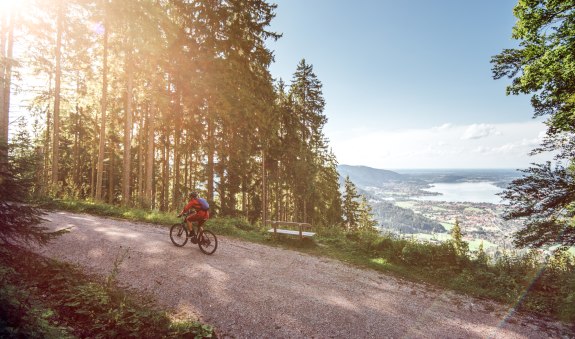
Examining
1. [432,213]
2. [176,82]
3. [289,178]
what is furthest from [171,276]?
[432,213]

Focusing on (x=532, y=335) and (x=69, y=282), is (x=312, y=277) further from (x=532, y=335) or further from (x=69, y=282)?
(x=69, y=282)

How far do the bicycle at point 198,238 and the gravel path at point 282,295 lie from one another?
0.28 meters

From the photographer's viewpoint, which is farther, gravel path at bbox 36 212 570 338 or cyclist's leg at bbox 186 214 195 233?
cyclist's leg at bbox 186 214 195 233

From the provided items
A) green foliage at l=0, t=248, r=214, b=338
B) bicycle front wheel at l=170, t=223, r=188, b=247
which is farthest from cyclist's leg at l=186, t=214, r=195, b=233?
green foliage at l=0, t=248, r=214, b=338

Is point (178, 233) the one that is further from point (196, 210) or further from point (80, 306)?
point (80, 306)

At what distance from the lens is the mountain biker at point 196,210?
389 inches

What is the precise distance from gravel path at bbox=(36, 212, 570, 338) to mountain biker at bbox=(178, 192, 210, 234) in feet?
3.30

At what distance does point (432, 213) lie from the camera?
194 m

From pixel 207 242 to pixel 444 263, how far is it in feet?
30.0

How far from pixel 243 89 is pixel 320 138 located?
15219mm

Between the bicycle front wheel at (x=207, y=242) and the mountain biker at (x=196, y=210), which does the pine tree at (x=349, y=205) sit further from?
the mountain biker at (x=196, y=210)

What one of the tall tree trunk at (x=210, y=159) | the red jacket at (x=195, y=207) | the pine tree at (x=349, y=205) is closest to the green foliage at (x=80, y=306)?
the red jacket at (x=195, y=207)

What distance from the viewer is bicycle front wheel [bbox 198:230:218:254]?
390 inches

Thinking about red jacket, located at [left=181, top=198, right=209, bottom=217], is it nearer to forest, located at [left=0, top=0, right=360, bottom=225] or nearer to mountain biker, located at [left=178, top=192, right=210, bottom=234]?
mountain biker, located at [left=178, top=192, right=210, bottom=234]
